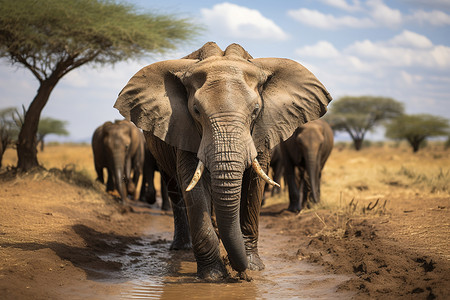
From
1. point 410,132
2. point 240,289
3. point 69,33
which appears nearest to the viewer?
point 240,289

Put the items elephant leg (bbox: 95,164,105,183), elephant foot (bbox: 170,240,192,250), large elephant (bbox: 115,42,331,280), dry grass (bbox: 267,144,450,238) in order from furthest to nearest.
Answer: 1. elephant leg (bbox: 95,164,105,183)
2. dry grass (bbox: 267,144,450,238)
3. elephant foot (bbox: 170,240,192,250)
4. large elephant (bbox: 115,42,331,280)

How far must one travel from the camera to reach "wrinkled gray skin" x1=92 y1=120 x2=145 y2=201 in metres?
12.3

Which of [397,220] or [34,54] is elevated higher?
[34,54]

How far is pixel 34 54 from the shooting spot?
13.2 m

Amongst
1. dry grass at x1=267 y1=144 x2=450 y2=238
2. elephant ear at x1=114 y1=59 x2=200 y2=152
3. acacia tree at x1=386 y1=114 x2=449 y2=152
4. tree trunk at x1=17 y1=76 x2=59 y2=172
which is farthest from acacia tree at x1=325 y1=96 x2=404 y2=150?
elephant ear at x1=114 y1=59 x2=200 y2=152

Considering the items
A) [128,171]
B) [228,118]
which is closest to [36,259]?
[228,118]

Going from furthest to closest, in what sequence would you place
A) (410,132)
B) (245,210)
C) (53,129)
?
(53,129) < (410,132) < (245,210)

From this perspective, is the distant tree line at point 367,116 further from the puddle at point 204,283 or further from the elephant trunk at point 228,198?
the elephant trunk at point 228,198

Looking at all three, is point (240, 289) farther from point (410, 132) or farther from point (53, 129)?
point (53, 129)

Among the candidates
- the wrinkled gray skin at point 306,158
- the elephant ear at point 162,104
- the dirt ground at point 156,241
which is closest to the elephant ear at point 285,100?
the elephant ear at point 162,104

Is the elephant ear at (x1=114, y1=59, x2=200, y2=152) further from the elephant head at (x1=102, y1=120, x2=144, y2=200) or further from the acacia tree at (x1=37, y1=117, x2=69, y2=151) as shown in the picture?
the acacia tree at (x1=37, y1=117, x2=69, y2=151)

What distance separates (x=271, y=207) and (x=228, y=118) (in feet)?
28.8

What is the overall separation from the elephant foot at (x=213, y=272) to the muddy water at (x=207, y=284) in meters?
0.09

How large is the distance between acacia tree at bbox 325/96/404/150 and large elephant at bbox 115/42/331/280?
42.5m
